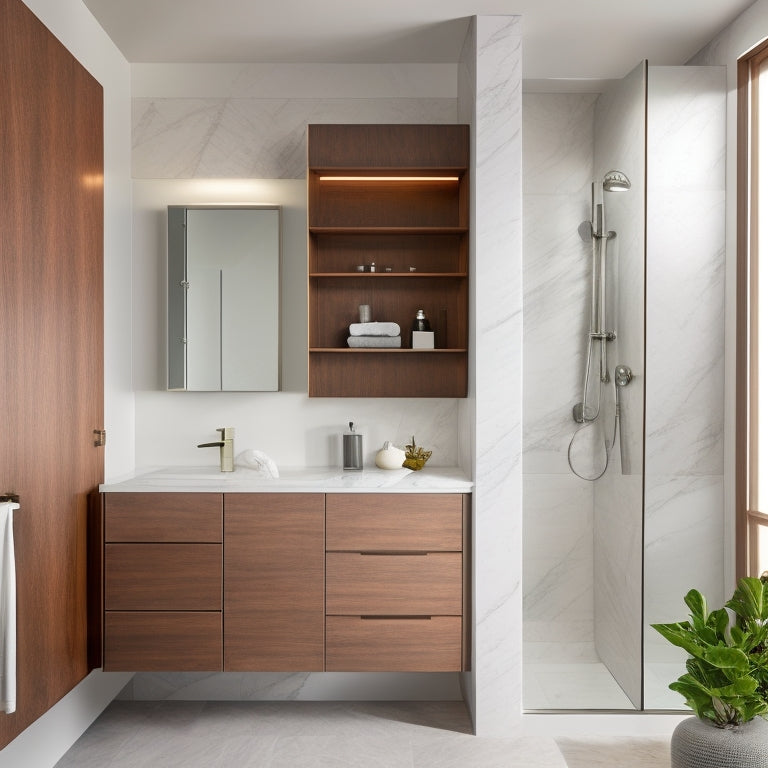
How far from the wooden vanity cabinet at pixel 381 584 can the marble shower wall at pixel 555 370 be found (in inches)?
14.0

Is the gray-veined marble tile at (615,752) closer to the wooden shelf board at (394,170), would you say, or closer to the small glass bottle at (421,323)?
the small glass bottle at (421,323)

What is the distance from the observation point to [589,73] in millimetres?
3314

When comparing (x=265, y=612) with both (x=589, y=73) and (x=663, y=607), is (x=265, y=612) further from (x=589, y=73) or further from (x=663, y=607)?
(x=589, y=73)

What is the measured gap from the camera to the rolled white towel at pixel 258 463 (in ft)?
9.78

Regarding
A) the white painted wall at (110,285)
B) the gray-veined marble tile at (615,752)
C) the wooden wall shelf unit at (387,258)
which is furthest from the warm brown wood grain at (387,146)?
the gray-veined marble tile at (615,752)

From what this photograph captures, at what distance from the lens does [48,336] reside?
7.88 feet

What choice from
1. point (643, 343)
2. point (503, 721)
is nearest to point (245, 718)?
point (503, 721)

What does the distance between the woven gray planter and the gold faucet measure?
193cm

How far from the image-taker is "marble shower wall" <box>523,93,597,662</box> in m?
2.79

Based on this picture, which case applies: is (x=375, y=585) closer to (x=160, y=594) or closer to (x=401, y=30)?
(x=160, y=594)

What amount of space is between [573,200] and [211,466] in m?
1.90

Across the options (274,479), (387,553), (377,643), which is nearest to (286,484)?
(274,479)

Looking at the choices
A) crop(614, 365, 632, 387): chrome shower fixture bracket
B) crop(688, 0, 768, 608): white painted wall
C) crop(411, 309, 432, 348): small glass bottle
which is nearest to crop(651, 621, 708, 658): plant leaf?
crop(688, 0, 768, 608): white painted wall

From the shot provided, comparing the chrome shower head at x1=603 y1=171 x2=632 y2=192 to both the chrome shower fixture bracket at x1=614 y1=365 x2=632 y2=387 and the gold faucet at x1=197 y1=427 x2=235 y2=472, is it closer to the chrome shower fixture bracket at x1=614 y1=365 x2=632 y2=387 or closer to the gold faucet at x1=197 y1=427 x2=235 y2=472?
the chrome shower fixture bracket at x1=614 y1=365 x2=632 y2=387
